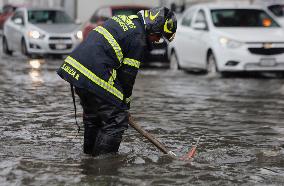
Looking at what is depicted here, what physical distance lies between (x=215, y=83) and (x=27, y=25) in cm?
988

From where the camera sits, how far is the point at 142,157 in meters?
8.03

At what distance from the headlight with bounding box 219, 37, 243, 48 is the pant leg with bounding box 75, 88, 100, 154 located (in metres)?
9.86

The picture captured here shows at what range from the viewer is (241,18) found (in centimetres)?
1892

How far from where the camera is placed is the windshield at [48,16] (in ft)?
85.4

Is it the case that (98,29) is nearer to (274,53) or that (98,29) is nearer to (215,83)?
(215,83)

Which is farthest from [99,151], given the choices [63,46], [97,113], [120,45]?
[63,46]

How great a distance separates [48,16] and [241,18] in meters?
8.90

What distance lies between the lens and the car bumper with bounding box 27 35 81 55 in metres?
24.4

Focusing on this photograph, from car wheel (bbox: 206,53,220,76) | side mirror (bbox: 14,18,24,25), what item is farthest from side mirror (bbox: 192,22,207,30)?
side mirror (bbox: 14,18,24,25)

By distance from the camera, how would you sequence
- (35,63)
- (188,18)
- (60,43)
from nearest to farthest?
(188,18)
(35,63)
(60,43)

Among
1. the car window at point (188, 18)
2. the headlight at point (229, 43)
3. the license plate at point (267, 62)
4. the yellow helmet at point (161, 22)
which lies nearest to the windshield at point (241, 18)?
the car window at point (188, 18)

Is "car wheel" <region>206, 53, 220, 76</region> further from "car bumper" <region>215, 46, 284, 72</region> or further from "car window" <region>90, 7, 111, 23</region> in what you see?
"car window" <region>90, 7, 111, 23</region>

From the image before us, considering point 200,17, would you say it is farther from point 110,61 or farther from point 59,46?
point 110,61

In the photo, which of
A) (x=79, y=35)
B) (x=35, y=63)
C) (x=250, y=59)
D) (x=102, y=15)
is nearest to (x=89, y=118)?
(x=250, y=59)
